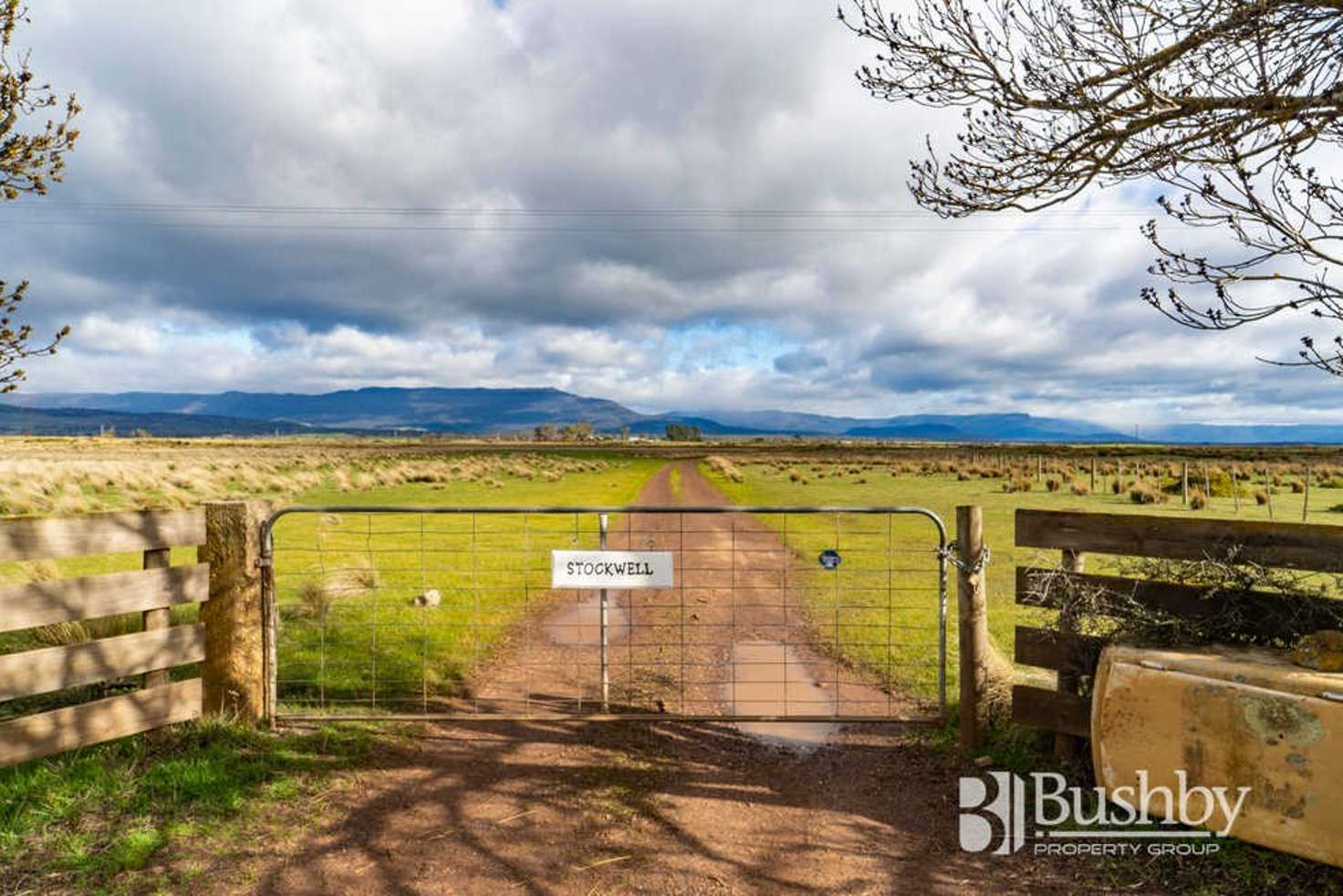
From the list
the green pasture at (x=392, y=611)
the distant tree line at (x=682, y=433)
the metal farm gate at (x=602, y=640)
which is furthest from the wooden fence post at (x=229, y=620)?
the distant tree line at (x=682, y=433)

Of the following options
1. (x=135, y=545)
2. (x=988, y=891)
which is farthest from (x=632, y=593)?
(x=988, y=891)

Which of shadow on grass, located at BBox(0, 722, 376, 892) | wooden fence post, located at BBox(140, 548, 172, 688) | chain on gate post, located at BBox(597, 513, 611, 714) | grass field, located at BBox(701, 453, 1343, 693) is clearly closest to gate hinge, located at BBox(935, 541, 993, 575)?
grass field, located at BBox(701, 453, 1343, 693)

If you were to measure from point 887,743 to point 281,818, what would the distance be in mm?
4591

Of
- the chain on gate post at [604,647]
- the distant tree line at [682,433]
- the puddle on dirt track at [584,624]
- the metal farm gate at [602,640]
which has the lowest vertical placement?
the puddle on dirt track at [584,624]

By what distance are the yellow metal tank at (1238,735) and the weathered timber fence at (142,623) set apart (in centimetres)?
649

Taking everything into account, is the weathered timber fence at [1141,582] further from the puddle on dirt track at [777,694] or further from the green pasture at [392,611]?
the green pasture at [392,611]

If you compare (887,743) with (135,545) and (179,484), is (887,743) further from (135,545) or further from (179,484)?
(179,484)

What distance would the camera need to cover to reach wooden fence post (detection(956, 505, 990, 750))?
5.62m

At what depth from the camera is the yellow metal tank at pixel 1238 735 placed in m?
3.48

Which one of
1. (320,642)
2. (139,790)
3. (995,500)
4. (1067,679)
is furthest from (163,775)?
(995,500)

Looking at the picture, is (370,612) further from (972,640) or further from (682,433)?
(682,433)

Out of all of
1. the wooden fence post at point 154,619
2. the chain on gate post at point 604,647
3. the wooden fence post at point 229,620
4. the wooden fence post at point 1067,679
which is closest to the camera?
the wooden fence post at point 1067,679

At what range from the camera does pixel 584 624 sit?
9953 mm

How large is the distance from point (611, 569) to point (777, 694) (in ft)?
7.95
